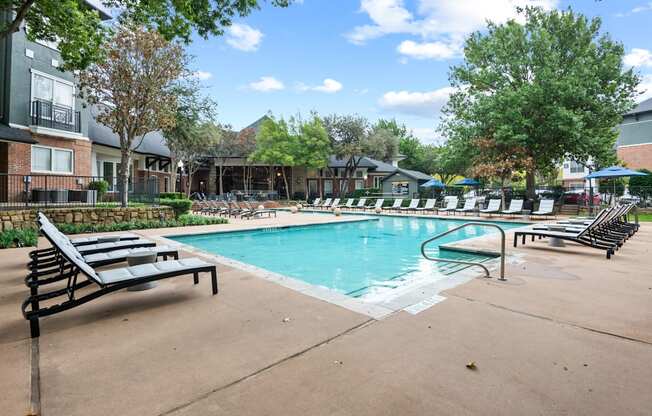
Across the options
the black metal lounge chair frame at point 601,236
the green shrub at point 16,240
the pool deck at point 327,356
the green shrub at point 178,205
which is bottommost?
the pool deck at point 327,356

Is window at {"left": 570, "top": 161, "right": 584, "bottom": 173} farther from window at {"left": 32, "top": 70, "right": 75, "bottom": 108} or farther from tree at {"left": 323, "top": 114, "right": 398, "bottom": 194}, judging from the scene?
window at {"left": 32, "top": 70, "right": 75, "bottom": 108}

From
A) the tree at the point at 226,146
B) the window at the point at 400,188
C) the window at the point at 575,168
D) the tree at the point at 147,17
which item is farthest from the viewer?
the window at the point at 575,168

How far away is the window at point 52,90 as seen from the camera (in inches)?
569

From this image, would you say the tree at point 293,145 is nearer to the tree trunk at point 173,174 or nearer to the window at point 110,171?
the tree trunk at point 173,174

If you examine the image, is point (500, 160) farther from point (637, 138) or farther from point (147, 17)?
point (637, 138)

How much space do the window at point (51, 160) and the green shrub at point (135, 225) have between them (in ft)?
19.1

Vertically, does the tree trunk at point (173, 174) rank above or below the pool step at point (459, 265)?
above

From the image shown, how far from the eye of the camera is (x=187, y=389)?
2223 millimetres

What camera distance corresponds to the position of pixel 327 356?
8.74 ft

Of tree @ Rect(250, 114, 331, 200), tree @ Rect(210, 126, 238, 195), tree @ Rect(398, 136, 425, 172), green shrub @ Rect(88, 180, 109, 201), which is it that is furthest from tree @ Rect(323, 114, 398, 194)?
tree @ Rect(398, 136, 425, 172)

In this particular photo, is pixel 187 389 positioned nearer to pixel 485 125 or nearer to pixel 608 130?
pixel 485 125

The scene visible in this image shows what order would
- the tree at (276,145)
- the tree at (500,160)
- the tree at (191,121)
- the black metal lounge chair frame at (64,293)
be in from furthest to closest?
1. the tree at (276,145)
2. the tree at (191,121)
3. the tree at (500,160)
4. the black metal lounge chair frame at (64,293)

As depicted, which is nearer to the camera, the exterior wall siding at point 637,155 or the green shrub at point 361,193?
the exterior wall siding at point 637,155

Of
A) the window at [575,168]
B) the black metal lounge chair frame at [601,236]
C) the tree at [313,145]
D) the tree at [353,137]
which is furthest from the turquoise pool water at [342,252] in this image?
the window at [575,168]
